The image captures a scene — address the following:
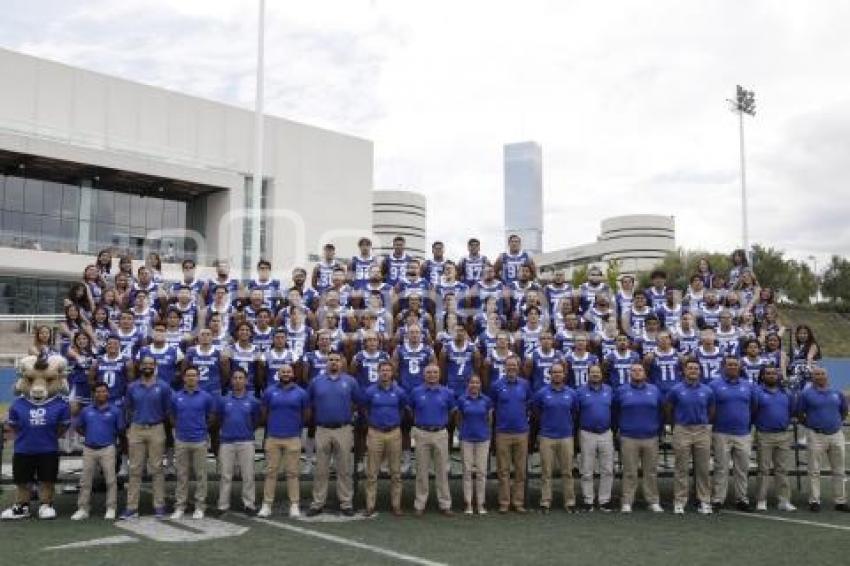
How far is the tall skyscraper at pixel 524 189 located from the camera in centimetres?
13388

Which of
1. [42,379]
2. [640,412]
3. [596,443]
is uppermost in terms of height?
[42,379]

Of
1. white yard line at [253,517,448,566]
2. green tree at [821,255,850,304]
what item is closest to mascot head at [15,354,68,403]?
white yard line at [253,517,448,566]

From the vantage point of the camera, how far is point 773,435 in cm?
1127

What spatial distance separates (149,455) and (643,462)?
647 centimetres

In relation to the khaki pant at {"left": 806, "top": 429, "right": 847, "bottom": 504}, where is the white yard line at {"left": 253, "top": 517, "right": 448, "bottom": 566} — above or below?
below

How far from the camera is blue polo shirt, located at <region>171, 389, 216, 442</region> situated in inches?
403

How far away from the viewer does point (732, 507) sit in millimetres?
11391

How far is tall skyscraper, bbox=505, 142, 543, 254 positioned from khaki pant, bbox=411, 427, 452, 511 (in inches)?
4461

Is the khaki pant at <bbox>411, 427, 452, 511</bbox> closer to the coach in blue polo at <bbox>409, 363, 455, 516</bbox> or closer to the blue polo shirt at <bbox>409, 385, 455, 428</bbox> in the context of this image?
the coach in blue polo at <bbox>409, 363, 455, 516</bbox>

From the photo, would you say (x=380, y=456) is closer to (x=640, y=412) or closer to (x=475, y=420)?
(x=475, y=420)

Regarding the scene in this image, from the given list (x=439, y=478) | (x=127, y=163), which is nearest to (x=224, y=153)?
(x=127, y=163)

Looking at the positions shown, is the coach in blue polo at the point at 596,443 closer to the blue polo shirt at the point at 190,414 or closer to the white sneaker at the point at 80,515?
the blue polo shirt at the point at 190,414

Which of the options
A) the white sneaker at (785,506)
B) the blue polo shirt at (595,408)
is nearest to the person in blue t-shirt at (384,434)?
the blue polo shirt at (595,408)

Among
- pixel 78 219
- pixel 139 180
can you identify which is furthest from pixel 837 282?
pixel 78 219
